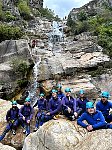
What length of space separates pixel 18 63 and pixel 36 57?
10.6 feet

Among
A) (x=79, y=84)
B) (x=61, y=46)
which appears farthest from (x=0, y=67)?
(x=61, y=46)

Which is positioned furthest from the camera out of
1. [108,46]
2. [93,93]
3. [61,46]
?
[61,46]

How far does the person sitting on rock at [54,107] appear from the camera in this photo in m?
11.4

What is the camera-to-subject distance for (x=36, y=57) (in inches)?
1149

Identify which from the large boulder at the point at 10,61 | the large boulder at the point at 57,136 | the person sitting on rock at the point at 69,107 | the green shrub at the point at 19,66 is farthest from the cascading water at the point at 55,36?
the large boulder at the point at 57,136

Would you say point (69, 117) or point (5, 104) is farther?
point (5, 104)

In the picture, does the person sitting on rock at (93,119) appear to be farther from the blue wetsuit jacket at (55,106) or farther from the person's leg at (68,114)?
the blue wetsuit jacket at (55,106)

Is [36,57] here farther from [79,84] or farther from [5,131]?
[5,131]

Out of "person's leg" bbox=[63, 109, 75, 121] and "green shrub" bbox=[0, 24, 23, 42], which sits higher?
"green shrub" bbox=[0, 24, 23, 42]

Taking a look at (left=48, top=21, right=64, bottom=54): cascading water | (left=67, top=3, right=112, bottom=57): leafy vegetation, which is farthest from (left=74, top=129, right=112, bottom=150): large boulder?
(left=48, top=21, right=64, bottom=54): cascading water

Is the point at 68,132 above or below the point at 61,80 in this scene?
above

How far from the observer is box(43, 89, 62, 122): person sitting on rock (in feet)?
37.4

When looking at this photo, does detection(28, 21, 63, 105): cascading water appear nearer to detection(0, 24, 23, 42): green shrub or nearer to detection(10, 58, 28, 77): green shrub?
detection(10, 58, 28, 77): green shrub

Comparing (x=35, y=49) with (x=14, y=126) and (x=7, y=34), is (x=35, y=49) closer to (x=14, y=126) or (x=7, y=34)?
(x=7, y=34)
